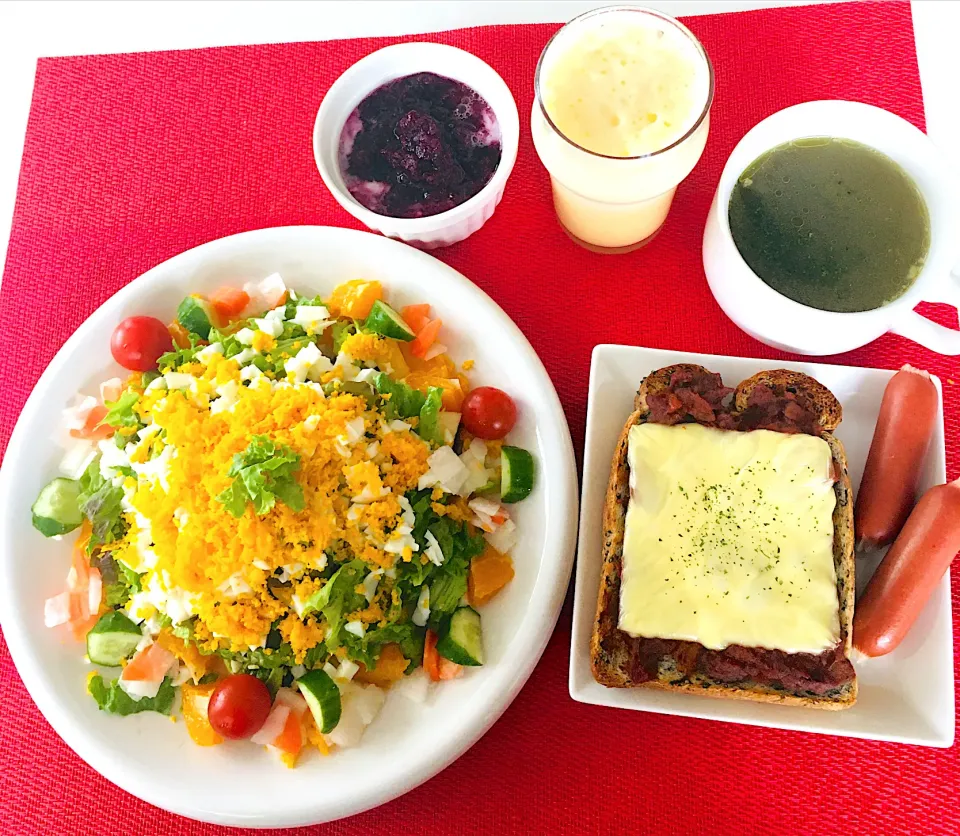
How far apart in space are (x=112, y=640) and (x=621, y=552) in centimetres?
117

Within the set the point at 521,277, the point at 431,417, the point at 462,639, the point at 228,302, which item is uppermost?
the point at 521,277

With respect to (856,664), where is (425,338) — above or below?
above

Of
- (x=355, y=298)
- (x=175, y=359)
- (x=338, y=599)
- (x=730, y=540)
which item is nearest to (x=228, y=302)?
(x=175, y=359)

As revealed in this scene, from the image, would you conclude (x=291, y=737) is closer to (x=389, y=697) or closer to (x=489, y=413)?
(x=389, y=697)

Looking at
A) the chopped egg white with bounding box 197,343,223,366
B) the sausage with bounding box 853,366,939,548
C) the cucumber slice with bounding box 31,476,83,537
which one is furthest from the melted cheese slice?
the cucumber slice with bounding box 31,476,83,537

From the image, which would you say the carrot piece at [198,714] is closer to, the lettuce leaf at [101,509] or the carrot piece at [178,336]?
the lettuce leaf at [101,509]

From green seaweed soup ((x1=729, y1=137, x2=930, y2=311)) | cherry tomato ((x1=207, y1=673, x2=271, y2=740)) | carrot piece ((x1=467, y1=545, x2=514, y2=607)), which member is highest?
green seaweed soup ((x1=729, y1=137, x2=930, y2=311))

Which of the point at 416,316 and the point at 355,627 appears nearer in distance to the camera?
the point at 355,627

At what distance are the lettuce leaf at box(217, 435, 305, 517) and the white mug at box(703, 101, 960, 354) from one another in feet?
3.63

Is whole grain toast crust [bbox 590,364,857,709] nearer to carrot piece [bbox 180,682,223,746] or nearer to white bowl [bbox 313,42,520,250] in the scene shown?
white bowl [bbox 313,42,520,250]

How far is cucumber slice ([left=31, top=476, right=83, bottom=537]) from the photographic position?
185 centimetres

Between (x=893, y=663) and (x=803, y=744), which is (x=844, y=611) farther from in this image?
(x=803, y=744)

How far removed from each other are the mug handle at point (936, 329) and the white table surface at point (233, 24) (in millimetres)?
804

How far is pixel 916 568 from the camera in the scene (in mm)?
1668
